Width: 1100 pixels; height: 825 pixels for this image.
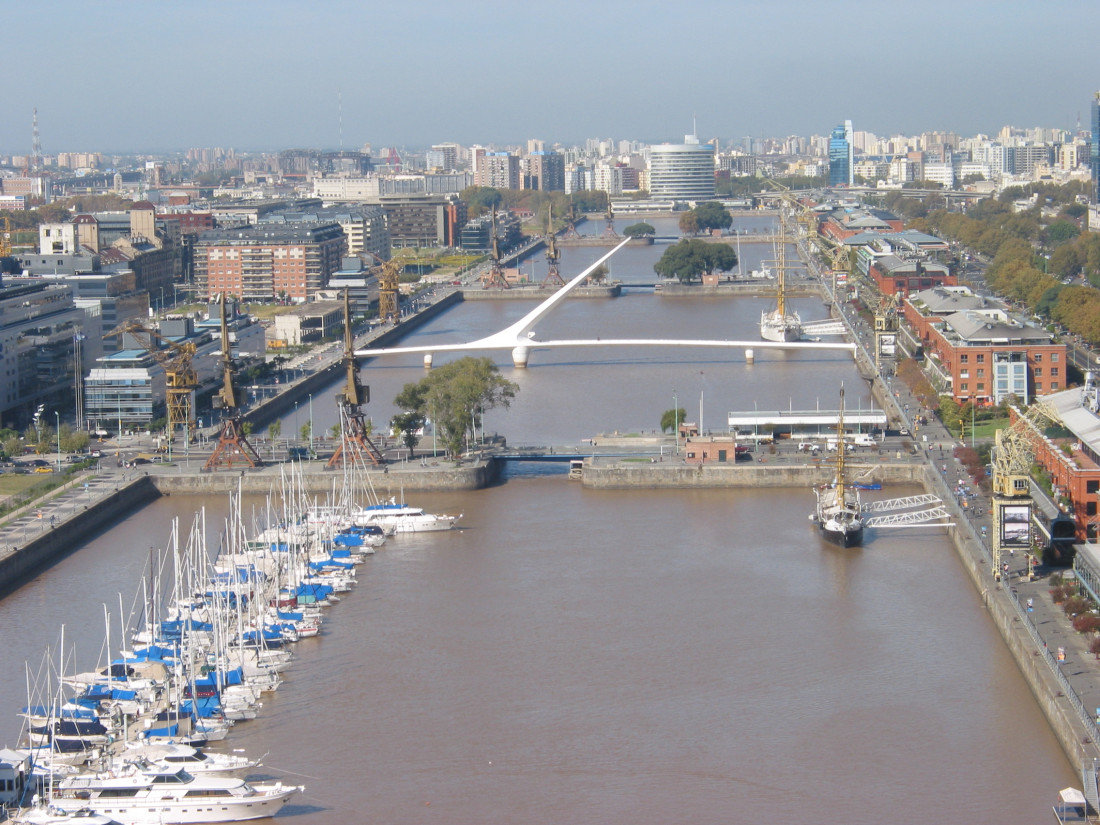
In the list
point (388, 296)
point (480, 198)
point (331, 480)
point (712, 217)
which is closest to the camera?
point (331, 480)

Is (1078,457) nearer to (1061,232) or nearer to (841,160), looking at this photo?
(1061,232)

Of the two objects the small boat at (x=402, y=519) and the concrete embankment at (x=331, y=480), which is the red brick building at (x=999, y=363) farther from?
the small boat at (x=402, y=519)

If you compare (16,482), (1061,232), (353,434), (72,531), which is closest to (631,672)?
(72,531)

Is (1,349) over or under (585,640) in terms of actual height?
over

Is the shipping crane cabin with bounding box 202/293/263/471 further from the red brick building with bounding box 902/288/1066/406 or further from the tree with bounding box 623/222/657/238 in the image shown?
the tree with bounding box 623/222/657/238

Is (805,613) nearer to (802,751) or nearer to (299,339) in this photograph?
(802,751)

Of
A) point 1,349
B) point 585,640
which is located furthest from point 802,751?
point 1,349

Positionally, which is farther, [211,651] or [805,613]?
[805,613]

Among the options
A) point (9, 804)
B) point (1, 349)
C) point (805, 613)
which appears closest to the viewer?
point (9, 804)
